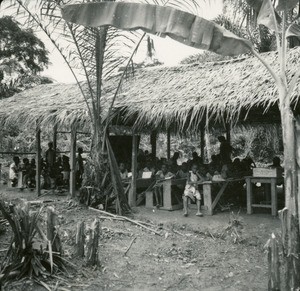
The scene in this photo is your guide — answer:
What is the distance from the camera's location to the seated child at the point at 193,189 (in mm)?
8414

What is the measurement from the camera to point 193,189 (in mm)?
8570

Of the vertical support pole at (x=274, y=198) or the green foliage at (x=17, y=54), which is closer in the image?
the vertical support pole at (x=274, y=198)

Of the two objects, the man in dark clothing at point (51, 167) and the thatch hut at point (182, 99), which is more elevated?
the thatch hut at point (182, 99)

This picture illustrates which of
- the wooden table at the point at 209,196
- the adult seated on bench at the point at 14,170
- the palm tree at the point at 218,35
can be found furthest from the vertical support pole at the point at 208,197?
the adult seated on bench at the point at 14,170

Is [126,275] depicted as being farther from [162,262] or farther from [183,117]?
[183,117]

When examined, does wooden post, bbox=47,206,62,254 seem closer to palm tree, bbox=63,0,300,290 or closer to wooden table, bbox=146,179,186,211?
palm tree, bbox=63,0,300,290

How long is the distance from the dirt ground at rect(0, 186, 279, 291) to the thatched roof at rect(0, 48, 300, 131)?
1985mm

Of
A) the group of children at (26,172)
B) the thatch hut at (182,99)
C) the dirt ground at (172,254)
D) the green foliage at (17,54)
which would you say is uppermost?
the green foliage at (17,54)

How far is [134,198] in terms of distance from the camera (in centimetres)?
954

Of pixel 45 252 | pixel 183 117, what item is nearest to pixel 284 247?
pixel 45 252

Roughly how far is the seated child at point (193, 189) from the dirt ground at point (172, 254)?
0.85ft

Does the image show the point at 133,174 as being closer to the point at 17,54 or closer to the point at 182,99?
the point at 182,99

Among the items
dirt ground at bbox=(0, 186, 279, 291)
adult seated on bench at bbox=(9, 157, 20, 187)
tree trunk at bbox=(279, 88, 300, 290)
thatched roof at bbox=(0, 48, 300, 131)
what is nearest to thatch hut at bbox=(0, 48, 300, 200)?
thatched roof at bbox=(0, 48, 300, 131)

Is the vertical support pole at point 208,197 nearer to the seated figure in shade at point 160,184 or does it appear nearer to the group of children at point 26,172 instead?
the seated figure in shade at point 160,184
